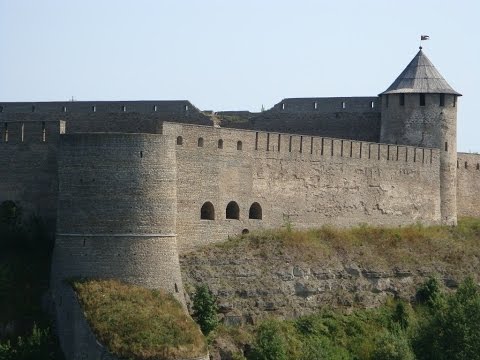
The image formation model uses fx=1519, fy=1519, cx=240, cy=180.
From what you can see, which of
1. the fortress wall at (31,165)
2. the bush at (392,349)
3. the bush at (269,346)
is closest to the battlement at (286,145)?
the fortress wall at (31,165)

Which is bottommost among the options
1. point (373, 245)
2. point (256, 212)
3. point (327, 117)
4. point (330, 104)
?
point (373, 245)

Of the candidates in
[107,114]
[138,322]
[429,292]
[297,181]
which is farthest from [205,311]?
[107,114]

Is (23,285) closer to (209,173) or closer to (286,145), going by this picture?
(209,173)

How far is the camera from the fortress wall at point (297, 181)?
137 feet

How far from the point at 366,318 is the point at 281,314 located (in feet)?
10.4

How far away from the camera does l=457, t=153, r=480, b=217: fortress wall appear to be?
54781mm

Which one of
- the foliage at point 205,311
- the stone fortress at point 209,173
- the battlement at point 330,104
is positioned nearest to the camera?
the stone fortress at point 209,173

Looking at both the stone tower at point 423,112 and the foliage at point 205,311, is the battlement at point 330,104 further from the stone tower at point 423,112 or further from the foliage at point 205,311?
the foliage at point 205,311

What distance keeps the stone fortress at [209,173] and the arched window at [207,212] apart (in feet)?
0.13

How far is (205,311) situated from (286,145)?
7.63m

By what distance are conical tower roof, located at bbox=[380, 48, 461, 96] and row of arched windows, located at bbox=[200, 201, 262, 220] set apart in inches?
363

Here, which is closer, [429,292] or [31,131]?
[31,131]

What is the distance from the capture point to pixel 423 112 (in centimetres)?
5172

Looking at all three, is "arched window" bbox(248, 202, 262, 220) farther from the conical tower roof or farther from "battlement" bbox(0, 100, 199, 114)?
the conical tower roof
